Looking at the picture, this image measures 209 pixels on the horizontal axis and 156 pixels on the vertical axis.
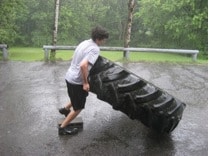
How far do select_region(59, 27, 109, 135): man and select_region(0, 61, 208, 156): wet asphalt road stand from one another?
56 cm

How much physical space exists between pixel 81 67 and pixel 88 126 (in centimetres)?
152

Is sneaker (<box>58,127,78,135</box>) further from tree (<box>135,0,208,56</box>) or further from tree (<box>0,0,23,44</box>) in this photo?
tree (<box>135,0,208,56</box>)

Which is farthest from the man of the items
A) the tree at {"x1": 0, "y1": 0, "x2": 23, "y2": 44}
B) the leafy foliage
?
the leafy foliage

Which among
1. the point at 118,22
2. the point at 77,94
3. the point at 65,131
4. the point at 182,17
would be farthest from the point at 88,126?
the point at 118,22

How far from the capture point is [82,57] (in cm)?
494

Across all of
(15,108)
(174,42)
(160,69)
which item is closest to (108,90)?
(15,108)

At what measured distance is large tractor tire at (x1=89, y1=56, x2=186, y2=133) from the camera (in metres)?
5.05

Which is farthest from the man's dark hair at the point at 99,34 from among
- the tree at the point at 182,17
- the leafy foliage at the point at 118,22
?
the tree at the point at 182,17

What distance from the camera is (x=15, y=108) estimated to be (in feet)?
22.2

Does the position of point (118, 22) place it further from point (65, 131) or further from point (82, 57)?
point (82, 57)

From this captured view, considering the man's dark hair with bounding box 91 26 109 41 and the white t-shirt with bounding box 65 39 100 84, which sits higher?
the man's dark hair with bounding box 91 26 109 41

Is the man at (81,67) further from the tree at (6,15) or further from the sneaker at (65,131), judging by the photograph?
the tree at (6,15)

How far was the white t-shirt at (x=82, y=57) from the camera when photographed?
486 centimetres

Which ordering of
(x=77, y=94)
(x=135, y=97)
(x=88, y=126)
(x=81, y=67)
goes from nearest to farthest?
(x=81, y=67)
(x=135, y=97)
(x=77, y=94)
(x=88, y=126)
